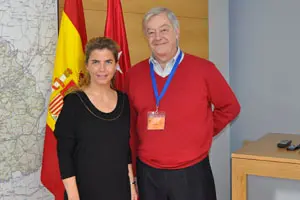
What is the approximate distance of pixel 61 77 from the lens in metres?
2.06

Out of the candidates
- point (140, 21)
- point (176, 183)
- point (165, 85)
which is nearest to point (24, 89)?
point (165, 85)

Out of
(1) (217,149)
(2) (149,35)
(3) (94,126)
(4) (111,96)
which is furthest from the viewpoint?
(1) (217,149)

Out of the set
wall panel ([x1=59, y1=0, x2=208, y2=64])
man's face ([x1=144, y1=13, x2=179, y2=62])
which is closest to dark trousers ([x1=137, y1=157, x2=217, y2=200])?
man's face ([x1=144, y1=13, x2=179, y2=62])

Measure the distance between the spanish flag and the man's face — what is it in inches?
16.1

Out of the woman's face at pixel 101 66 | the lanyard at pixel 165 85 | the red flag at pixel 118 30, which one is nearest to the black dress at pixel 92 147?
the woman's face at pixel 101 66

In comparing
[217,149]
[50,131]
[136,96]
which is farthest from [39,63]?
[217,149]

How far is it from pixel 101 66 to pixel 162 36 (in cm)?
38

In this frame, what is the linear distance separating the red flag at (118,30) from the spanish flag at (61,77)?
217 mm

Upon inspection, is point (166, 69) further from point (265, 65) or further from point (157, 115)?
point (265, 65)

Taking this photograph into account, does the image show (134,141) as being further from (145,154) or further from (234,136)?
(234,136)

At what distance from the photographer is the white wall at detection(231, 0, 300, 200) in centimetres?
332

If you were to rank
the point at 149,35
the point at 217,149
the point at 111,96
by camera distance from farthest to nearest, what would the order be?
the point at 217,149, the point at 149,35, the point at 111,96

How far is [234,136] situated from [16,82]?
2242mm

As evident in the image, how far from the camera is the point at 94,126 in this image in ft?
5.77
